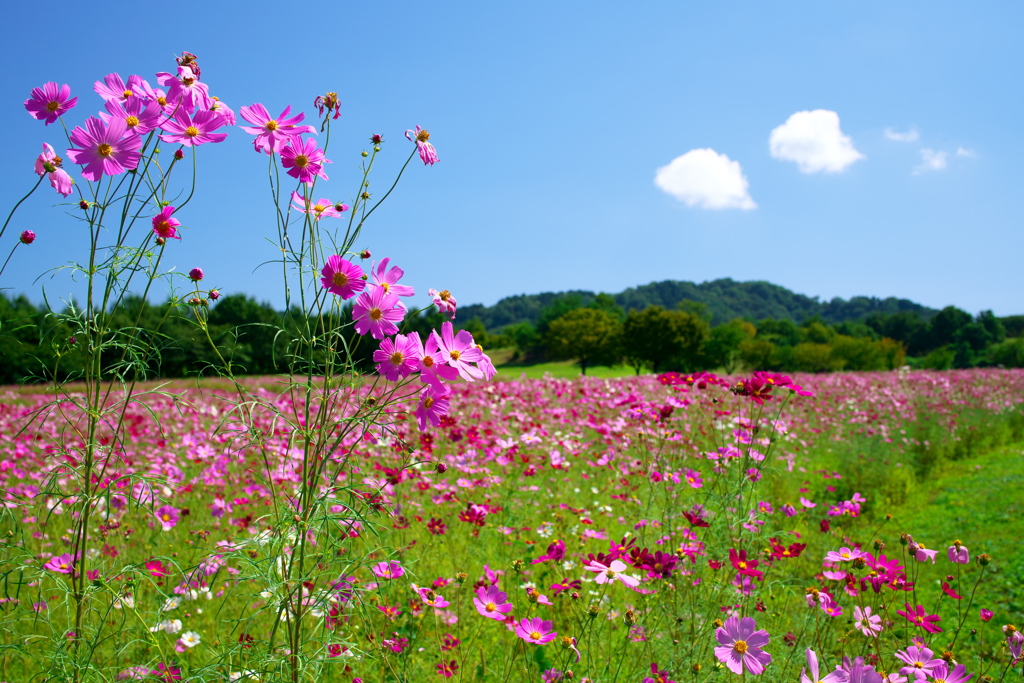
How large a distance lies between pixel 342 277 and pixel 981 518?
5564 millimetres

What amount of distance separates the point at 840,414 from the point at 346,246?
831 centimetres

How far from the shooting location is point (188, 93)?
1.27 m

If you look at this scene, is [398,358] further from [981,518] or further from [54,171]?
[981,518]

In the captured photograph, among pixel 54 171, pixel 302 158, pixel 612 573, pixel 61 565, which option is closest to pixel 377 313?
pixel 302 158

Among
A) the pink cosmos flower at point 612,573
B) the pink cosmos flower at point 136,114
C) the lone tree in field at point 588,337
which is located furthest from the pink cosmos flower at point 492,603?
the lone tree in field at point 588,337

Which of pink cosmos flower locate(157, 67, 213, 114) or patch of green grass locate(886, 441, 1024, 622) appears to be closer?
pink cosmos flower locate(157, 67, 213, 114)

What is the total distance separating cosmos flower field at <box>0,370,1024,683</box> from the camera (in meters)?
1.47

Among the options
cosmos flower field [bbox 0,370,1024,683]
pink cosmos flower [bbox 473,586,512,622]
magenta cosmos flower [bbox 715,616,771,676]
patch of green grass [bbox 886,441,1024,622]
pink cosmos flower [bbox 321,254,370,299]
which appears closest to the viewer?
pink cosmos flower [bbox 321,254,370,299]

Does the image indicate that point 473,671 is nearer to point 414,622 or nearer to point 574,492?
point 414,622

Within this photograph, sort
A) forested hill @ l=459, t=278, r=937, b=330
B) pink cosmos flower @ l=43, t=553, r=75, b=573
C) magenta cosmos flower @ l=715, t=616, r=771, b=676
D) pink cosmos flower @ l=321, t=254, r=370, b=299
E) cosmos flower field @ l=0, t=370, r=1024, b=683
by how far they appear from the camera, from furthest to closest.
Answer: forested hill @ l=459, t=278, r=937, b=330 < pink cosmos flower @ l=43, t=553, r=75, b=573 < cosmos flower field @ l=0, t=370, r=1024, b=683 < magenta cosmos flower @ l=715, t=616, r=771, b=676 < pink cosmos flower @ l=321, t=254, r=370, b=299

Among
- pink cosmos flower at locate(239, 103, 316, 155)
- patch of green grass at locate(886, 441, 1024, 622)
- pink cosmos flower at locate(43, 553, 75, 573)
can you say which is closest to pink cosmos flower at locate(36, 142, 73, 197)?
pink cosmos flower at locate(239, 103, 316, 155)

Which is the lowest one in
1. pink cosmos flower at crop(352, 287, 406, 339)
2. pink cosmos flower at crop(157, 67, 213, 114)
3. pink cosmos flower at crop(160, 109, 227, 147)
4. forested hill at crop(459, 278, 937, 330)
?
pink cosmos flower at crop(352, 287, 406, 339)

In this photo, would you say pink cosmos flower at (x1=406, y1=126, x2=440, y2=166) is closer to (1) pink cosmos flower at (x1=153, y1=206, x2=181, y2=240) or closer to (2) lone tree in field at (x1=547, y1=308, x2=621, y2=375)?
(1) pink cosmos flower at (x1=153, y1=206, x2=181, y2=240)

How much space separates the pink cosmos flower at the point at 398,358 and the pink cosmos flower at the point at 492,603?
0.82 metres
